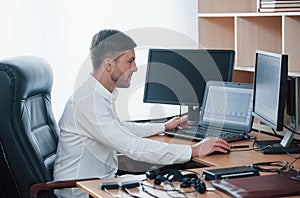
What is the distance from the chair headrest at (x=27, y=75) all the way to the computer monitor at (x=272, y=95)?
3.47 ft

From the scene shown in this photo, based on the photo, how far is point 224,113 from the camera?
3.43 meters

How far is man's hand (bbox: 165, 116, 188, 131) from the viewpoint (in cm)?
350

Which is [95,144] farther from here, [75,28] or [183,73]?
[75,28]

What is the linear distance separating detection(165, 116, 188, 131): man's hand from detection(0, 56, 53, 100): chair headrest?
72cm

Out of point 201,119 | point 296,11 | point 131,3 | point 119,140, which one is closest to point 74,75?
point 131,3

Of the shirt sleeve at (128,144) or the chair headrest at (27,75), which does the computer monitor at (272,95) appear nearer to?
the shirt sleeve at (128,144)

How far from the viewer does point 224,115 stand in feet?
11.2

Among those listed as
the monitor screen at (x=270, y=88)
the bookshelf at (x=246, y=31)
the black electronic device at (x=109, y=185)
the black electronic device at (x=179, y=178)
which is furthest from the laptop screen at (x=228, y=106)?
the black electronic device at (x=109, y=185)

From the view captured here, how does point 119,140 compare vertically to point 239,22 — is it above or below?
below

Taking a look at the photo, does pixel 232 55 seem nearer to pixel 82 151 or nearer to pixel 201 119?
pixel 201 119

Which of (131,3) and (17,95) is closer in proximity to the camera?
(17,95)

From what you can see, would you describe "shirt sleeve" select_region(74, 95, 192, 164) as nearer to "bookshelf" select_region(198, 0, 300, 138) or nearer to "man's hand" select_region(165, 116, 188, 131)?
"man's hand" select_region(165, 116, 188, 131)

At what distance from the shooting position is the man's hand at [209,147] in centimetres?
291

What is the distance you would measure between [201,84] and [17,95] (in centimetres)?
118
